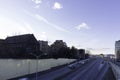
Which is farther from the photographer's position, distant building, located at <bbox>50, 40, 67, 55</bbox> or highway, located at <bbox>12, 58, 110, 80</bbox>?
distant building, located at <bbox>50, 40, 67, 55</bbox>

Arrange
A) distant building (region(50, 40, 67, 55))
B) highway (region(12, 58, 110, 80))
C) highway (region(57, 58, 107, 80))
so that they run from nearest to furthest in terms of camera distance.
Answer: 1. highway (region(12, 58, 110, 80))
2. highway (region(57, 58, 107, 80))
3. distant building (region(50, 40, 67, 55))

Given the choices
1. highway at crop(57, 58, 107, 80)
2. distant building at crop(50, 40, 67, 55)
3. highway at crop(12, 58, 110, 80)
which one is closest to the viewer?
highway at crop(12, 58, 110, 80)

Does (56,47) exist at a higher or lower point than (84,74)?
higher

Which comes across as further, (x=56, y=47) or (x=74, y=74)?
(x=56, y=47)

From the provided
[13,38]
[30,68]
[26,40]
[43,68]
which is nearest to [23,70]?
[30,68]

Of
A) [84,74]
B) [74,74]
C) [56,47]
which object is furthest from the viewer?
[56,47]

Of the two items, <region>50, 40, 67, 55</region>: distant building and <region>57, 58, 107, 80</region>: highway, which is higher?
<region>50, 40, 67, 55</region>: distant building

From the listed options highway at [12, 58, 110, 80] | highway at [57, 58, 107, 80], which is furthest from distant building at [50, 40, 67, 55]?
highway at [12, 58, 110, 80]

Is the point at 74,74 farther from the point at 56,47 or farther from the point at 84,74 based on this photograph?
the point at 56,47

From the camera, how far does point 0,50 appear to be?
63594 mm

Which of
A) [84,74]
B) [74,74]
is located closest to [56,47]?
[84,74]

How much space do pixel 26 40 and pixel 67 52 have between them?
31.4 metres

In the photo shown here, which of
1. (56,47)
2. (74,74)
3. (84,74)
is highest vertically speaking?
(56,47)

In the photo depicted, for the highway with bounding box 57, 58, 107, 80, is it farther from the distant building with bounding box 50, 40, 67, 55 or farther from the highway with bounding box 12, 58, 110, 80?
the distant building with bounding box 50, 40, 67, 55
